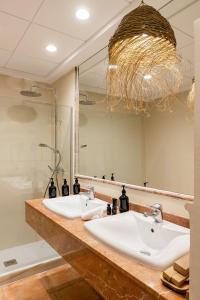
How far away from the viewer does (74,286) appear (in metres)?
2.05

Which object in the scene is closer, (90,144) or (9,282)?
(9,282)

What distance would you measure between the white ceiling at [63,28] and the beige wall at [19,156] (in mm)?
465

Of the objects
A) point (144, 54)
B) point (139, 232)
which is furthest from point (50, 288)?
point (144, 54)

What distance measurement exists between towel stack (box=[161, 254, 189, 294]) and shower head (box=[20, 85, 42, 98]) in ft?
8.69

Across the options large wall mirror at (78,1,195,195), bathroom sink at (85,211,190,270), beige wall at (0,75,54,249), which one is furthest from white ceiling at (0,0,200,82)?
bathroom sink at (85,211,190,270)

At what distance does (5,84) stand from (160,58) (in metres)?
2.25

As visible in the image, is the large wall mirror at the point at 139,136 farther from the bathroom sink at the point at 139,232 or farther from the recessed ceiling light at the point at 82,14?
the recessed ceiling light at the point at 82,14

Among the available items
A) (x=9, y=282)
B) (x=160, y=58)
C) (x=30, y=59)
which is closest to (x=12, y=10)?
(x=30, y=59)

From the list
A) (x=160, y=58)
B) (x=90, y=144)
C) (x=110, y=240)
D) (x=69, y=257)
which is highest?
(x=160, y=58)

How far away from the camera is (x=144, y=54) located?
40.1 inches

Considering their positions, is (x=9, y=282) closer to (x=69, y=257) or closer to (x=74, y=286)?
(x=74, y=286)

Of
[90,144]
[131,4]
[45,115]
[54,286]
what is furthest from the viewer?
[45,115]

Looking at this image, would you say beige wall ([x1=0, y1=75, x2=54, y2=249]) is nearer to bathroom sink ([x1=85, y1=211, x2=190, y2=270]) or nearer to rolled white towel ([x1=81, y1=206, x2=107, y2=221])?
rolled white towel ([x1=81, y1=206, x2=107, y2=221])

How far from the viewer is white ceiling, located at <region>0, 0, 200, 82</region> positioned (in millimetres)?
1395
